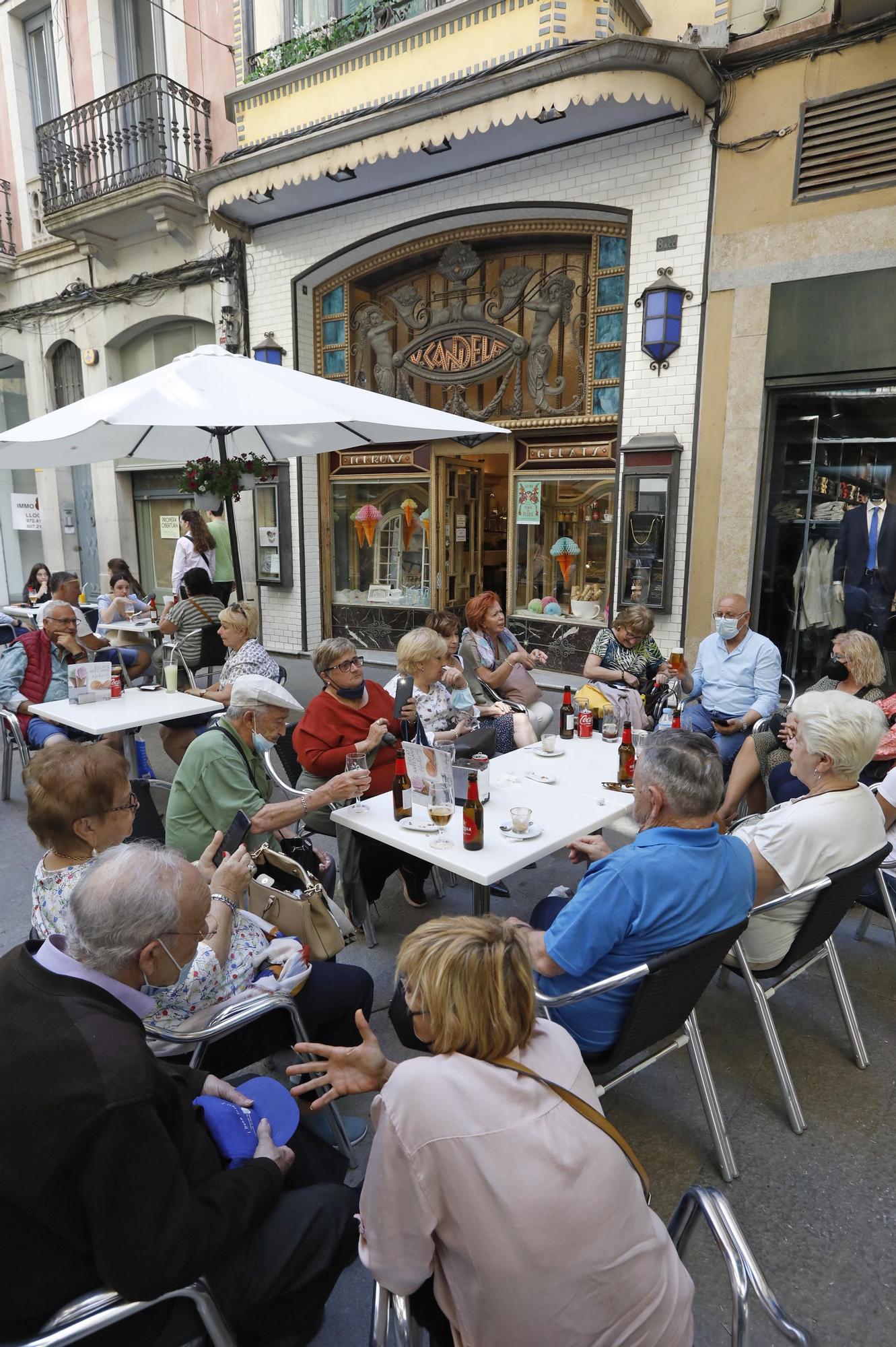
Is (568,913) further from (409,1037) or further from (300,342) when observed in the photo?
(300,342)

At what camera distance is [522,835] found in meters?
3.02

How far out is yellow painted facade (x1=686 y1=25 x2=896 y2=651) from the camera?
6551mm

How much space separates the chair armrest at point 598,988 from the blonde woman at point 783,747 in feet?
8.15

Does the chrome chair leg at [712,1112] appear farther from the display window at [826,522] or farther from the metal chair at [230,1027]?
the display window at [826,522]

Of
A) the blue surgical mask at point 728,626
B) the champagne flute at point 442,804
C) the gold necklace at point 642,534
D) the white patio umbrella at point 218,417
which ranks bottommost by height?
the champagne flute at point 442,804

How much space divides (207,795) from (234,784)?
0.11 m

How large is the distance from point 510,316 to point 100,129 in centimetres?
771

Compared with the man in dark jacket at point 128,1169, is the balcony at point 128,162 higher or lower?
higher

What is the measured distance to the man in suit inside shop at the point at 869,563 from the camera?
694cm

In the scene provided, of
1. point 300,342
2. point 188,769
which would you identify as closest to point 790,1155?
point 188,769

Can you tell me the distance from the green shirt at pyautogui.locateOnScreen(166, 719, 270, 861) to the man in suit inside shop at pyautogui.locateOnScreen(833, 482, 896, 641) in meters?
5.91

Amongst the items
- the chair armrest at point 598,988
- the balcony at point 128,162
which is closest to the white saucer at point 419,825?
the chair armrest at point 598,988

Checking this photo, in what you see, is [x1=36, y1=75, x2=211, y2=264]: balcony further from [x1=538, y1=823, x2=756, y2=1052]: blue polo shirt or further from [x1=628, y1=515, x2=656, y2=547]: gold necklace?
[x1=538, y1=823, x2=756, y2=1052]: blue polo shirt

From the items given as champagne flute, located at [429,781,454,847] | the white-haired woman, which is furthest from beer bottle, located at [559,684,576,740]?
the white-haired woman
